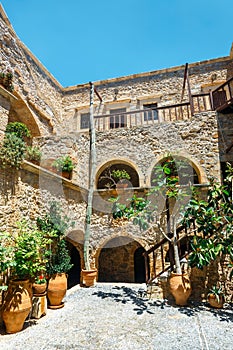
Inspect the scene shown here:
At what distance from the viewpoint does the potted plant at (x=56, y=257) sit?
4293 mm

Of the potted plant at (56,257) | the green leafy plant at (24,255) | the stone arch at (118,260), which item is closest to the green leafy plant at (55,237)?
the potted plant at (56,257)

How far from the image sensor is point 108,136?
8.58 metres

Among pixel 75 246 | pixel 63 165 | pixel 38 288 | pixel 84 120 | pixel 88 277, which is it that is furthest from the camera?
pixel 84 120

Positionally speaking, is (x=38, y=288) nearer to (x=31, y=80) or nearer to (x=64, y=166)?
(x=64, y=166)

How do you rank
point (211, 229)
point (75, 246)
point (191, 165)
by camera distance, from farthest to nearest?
1. point (191, 165)
2. point (75, 246)
3. point (211, 229)

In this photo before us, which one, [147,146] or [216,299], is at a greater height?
[147,146]

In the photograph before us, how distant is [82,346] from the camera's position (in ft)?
9.31

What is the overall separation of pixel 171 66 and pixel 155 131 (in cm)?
506

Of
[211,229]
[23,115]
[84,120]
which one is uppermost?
[84,120]

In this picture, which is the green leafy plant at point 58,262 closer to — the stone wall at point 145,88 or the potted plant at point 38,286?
the potted plant at point 38,286

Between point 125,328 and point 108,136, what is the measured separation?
22.0 ft

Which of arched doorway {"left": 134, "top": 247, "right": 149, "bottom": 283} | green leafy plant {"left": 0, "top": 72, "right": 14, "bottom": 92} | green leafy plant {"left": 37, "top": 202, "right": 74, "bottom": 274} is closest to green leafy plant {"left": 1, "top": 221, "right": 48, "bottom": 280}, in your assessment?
green leafy plant {"left": 37, "top": 202, "right": 74, "bottom": 274}

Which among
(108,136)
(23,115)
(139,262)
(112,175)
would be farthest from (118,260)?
(23,115)

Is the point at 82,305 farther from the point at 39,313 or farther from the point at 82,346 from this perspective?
the point at 82,346
